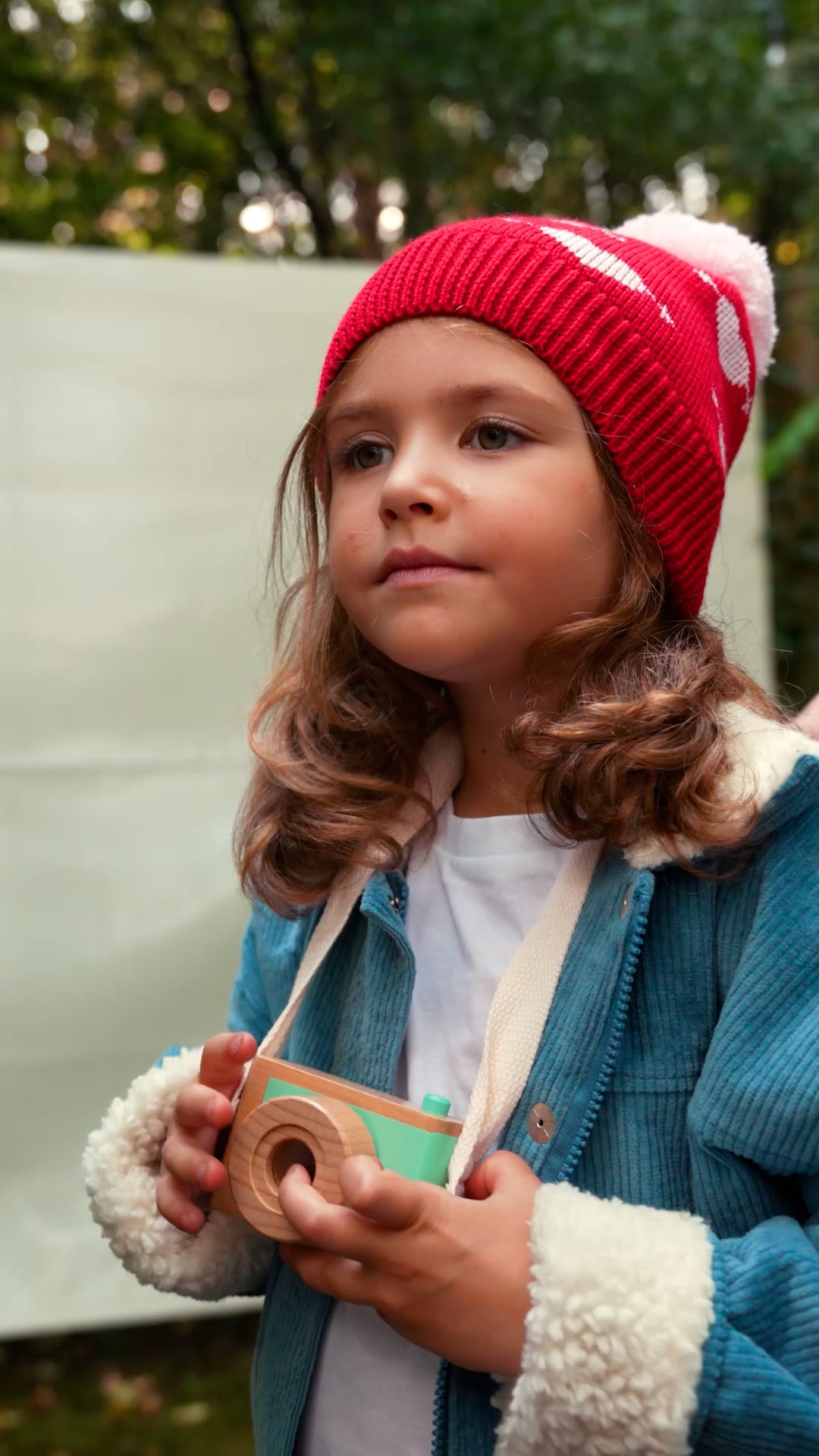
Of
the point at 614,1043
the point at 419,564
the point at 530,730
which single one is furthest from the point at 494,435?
the point at 614,1043

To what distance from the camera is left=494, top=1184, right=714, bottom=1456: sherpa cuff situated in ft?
2.76

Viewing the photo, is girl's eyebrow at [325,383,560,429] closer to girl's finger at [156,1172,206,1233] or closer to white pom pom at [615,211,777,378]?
white pom pom at [615,211,777,378]

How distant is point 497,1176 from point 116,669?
1.70 meters

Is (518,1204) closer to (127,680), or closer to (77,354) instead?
(127,680)

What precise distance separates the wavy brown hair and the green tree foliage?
2.47 meters

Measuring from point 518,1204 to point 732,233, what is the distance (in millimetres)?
1024

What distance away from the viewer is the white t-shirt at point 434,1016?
3.45ft

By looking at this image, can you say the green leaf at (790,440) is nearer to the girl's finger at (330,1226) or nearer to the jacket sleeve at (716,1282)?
the jacket sleeve at (716,1282)

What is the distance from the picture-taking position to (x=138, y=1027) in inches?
97.3

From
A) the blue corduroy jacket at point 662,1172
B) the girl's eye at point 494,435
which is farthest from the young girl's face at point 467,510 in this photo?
the blue corduroy jacket at point 662,1172

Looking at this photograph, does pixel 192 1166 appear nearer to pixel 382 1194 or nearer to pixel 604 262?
pixel 382 1194

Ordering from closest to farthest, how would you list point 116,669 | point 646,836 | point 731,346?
point 646,836 → point 731,346 → point 116,669

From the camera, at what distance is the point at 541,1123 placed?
1.00m

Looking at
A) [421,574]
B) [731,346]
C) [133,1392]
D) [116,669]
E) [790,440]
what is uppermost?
[731,346]
